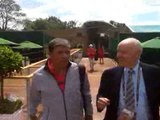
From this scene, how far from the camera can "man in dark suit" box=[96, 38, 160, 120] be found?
4215mm

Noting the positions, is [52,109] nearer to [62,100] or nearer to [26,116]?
[62,100]

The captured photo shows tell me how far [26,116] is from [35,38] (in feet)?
87.0

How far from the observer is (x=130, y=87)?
13.9ft

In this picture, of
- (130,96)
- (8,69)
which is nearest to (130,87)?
(130,96)

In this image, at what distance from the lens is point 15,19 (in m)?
73.8

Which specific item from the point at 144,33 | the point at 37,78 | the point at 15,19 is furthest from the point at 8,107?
the point at 15,19

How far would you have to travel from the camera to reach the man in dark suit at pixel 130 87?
421 cm

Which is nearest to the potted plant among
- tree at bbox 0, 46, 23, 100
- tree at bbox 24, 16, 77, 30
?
tree at bbox 0, 46, 23, 100

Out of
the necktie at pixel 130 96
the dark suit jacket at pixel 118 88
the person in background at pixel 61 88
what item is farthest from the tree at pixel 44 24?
the necktie at pixel 130 96

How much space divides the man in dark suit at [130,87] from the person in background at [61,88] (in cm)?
24

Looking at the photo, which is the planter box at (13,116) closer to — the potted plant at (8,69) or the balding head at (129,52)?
the potted plant at (8,69)

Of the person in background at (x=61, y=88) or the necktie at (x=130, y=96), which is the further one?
the person in background at (x=61, y=88)

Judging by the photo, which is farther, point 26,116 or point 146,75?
point 26,116

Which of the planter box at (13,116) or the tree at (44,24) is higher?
the tree at (44,24)
